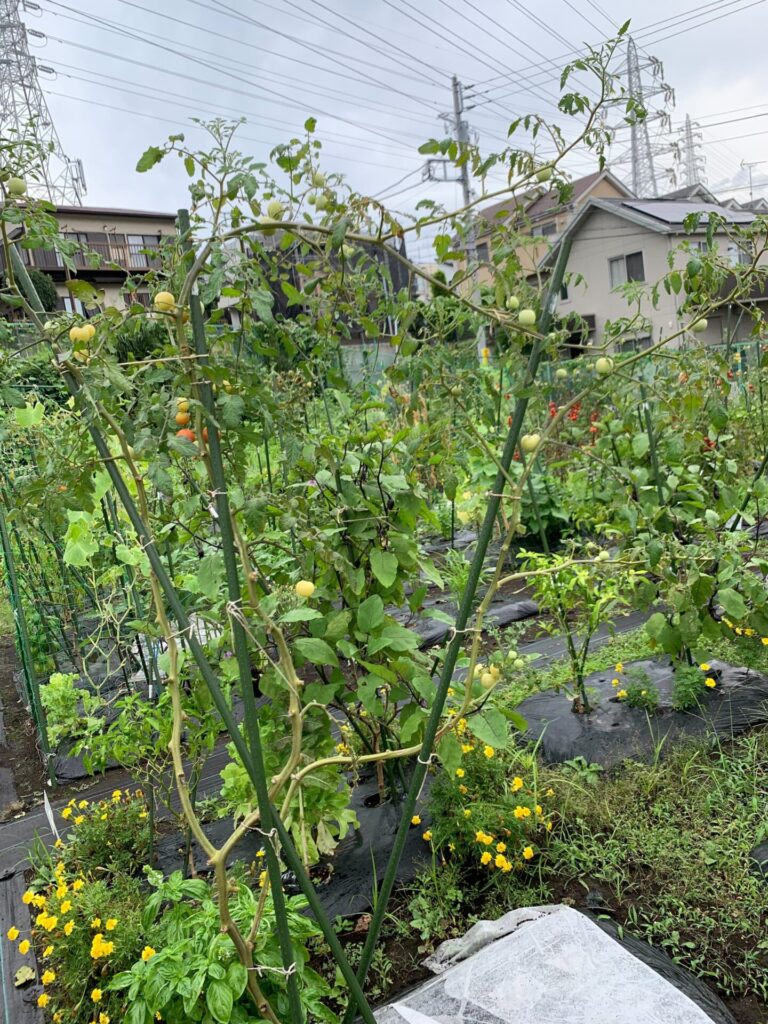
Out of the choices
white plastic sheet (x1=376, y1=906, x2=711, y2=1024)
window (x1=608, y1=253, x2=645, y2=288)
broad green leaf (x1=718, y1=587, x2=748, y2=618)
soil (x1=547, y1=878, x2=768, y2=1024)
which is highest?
window (x1=608, y1=253, x2=645, y2=288)

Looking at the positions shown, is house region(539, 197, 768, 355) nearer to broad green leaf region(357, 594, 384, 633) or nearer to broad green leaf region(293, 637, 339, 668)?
broad green leaf region(357, 594, 384, 633)

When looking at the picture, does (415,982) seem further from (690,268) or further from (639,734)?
(690,268)

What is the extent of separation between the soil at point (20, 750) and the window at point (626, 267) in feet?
62.6

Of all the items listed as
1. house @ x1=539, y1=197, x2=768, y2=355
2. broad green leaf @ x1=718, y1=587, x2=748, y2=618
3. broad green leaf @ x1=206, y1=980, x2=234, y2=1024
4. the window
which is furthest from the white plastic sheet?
the window

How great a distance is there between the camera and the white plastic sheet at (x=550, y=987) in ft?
4.48

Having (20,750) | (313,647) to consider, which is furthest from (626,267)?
(313,647)

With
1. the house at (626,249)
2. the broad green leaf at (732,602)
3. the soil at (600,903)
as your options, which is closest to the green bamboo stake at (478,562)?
the soil at (600,903)

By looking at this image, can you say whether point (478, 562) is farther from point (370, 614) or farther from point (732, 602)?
point (732, 602)

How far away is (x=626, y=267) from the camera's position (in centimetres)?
2003

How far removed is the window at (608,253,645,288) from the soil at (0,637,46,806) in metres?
19.1

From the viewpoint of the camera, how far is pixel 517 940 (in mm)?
1559

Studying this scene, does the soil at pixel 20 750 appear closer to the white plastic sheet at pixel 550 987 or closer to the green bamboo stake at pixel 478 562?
the white plastic sheet at pixel 550 987

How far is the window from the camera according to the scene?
19.5m

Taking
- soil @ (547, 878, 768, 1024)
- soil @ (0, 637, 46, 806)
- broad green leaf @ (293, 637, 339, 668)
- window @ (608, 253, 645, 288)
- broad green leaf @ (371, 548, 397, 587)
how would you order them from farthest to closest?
window @ (608, 253, 645, 288)
soil @ (0, 637, 46, 806)
broad green leaf @ (371, 548, 397, 587)
soil @ (547, 878, 768, 1024)
broad green leaf @ (293, 637, 339, 668)
